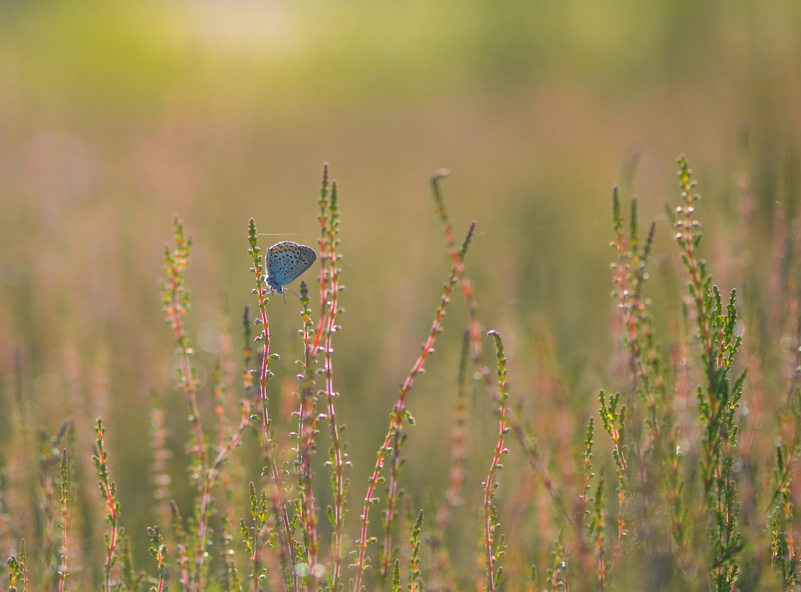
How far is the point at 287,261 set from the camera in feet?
6.63

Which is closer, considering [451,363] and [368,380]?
[451,363]

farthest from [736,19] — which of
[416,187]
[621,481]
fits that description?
[621,481]

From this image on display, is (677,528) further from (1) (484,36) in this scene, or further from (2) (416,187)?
(1) (484,36)

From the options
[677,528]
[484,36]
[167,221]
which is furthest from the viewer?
[484,36]

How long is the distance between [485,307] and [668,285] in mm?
2572

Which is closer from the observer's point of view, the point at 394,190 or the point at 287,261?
the point at 287,261

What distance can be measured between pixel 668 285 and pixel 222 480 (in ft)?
3.87

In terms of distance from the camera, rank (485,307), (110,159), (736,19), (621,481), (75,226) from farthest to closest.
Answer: (110,159) < (736,19) < (75,226) < (485,307) < (621,481)

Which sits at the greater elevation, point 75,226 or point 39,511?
point 75,226

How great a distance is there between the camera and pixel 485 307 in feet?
15.3

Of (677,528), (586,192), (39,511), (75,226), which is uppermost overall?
(586,192)

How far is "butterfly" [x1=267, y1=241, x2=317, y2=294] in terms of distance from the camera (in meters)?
1.96

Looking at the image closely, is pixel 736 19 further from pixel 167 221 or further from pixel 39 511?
pixel 39 511

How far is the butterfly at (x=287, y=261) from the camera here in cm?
196
